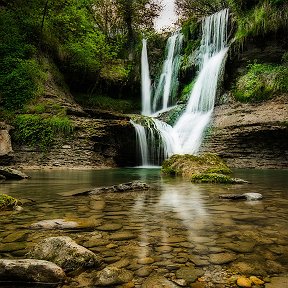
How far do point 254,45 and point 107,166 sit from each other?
1072 cm

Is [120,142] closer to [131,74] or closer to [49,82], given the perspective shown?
[49,82]

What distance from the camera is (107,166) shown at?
1439 centimetres

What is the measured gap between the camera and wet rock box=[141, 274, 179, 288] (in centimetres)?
167

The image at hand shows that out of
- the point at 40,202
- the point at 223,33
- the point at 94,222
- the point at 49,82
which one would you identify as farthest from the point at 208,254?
the point at 223,33

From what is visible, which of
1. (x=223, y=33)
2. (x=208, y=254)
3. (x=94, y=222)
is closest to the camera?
(x=208, y=254)

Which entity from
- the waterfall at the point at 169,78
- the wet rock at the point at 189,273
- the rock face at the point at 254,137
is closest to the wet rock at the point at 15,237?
the wet rock at the point at 189,273

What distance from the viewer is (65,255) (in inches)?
75.0

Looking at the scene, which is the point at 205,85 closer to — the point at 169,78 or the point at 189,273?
the point at 169,78

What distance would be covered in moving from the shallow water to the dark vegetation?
10278 mm

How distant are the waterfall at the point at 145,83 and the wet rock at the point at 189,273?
2086cm

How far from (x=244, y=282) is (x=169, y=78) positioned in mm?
21332

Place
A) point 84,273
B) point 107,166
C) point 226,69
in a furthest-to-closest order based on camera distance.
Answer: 1. point 226,69
2. point 107,166
3. point 84,273

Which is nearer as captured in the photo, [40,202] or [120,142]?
[40,202]

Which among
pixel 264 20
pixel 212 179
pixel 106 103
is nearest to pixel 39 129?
pixel 212 179
